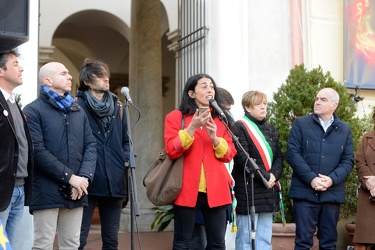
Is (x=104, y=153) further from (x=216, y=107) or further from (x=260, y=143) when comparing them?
(x=260, y=143)

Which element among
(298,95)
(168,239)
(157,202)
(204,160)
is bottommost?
(168,239)

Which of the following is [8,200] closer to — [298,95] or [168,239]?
[298,95]

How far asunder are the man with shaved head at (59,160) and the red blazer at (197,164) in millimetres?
693

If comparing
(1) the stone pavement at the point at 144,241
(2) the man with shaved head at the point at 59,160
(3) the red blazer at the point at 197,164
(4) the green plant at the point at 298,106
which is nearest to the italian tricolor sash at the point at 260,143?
(3) the red blazer at the point at 197,164

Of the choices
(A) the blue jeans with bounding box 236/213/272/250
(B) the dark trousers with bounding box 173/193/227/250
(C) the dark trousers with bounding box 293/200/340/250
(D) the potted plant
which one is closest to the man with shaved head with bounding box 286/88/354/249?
(C) the dark trousers with bounding box 293/200/340/250

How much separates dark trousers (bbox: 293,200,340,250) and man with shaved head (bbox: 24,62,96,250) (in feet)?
8.25

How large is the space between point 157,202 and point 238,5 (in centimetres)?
367

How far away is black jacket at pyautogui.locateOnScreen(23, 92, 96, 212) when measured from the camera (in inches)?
212

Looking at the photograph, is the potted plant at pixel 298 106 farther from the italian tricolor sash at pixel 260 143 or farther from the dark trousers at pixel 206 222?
the dark trousers at pixel 206 222

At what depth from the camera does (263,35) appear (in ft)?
29.0

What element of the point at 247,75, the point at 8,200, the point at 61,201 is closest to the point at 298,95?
the point at 247,75

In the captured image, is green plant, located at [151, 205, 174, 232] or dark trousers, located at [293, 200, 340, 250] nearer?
dark trousers, located at [293, 200, 340, 250]

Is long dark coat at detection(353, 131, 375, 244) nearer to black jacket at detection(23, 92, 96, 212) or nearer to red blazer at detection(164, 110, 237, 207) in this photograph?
red blazer at detection(164, 110, 237, 207)

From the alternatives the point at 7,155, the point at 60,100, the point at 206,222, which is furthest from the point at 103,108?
the point at 7,155
